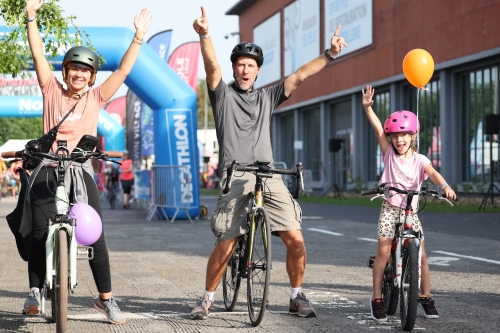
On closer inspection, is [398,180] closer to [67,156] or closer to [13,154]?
[67,156]

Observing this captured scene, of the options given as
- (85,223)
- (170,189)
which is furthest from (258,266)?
(170,189)

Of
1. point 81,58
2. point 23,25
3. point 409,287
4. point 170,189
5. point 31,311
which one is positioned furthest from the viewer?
point 170,189

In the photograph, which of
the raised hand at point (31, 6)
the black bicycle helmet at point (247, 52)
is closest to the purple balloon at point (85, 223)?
the raised hand at point (31, 6)

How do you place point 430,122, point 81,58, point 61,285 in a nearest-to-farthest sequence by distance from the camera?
1. point 61,285
2. point 81,58
3. point 430,122

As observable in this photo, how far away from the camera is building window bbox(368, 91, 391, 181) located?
4172 centimetres

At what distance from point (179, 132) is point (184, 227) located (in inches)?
115

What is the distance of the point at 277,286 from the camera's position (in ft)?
28.8

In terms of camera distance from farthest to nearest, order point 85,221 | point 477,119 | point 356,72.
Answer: point 356,72
point 477,119
point 85,221

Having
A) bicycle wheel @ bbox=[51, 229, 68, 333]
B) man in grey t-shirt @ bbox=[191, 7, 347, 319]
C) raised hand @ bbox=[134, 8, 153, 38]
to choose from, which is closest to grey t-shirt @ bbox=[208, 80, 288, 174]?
man in grey t-shirt @ bbox=[191, 7, 347, 319]

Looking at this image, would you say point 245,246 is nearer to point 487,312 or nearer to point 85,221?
point 85,221

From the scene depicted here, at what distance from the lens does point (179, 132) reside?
70.3 ft

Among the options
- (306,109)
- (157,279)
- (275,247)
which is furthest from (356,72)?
(157,279)

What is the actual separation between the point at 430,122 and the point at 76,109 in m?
31.9

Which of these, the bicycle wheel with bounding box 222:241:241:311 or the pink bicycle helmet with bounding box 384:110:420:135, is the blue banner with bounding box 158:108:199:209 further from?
the pink bicycle helmet with bounding box 384:110:420:135
